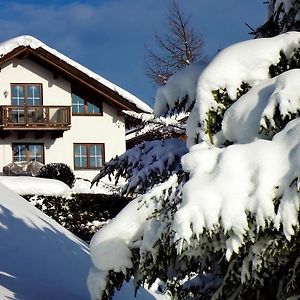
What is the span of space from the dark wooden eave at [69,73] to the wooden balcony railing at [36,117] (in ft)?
4.58

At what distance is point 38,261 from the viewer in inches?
350

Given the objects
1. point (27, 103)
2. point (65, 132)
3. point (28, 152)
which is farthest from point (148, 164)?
point (65, 132)

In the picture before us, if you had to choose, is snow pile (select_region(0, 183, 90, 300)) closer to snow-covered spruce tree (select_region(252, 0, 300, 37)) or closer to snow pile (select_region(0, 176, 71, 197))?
snow-covered spruce tree (select_region(252, 0, 300, 37))

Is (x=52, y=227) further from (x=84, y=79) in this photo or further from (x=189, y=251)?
(x=84, y=79)

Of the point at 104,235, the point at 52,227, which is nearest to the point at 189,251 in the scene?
the point at 104,235

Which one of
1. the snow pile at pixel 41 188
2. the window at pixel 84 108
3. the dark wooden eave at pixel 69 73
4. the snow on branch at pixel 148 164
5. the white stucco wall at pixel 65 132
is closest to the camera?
the snow on branch at pixel 148 164

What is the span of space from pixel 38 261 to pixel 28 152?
→ 24.0 metres

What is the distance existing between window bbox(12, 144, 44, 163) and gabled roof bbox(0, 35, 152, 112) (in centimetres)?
342

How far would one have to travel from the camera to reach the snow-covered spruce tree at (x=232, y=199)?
155 inches

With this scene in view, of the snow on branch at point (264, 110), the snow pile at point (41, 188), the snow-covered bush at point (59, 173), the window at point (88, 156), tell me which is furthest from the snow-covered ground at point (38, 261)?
the window at point (88, 156)

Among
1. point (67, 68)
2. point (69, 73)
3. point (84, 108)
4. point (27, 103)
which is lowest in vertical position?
point (84, 108)

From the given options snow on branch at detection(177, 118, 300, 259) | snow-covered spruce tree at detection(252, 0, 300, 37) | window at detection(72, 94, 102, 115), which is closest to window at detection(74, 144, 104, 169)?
window at detection(72, 94, 102, 115)

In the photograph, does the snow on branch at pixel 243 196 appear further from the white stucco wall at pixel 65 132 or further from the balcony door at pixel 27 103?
the white stucco wall at pixel 65 132

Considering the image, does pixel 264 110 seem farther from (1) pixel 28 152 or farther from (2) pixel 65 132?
(2) pixel 65 132
